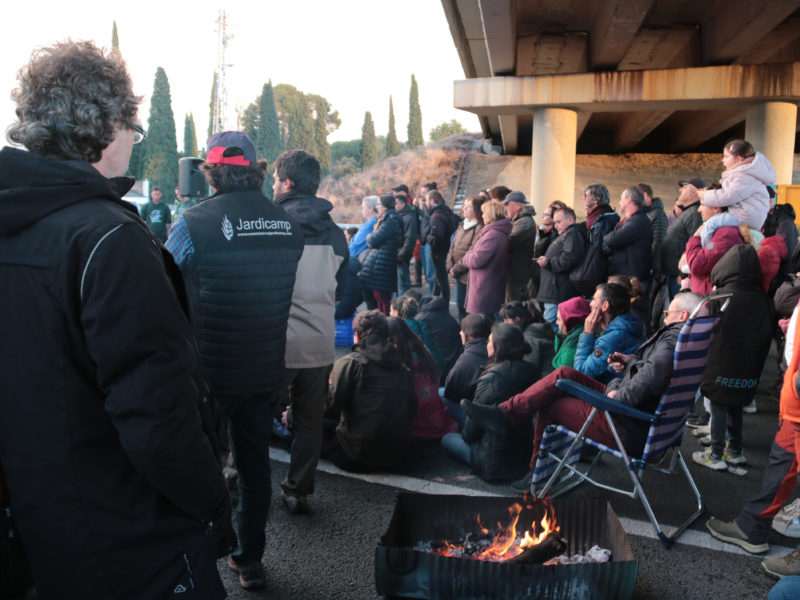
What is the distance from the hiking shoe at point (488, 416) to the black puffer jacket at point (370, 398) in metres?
0.48

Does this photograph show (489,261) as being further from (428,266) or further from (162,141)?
(162,141)

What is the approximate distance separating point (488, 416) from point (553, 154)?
11.9m

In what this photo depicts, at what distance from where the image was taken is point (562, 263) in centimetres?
709

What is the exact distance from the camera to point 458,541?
10.8ft

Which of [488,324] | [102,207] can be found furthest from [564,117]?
[102,207]

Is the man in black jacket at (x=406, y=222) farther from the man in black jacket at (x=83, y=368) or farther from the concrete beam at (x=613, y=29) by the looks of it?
the man in black jacket at (x=83, y=368)

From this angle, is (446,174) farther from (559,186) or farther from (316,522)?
(316,522)

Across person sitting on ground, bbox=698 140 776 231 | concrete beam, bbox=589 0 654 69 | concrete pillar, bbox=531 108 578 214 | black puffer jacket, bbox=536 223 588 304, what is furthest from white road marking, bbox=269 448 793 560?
concrete pillar, bbox=531 108 578 214

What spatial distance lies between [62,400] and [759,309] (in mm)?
4462

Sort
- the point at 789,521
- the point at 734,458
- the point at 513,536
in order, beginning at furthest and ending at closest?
the point at 734,458, the point at 789,521, the point at 513,536

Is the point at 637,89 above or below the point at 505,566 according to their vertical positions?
above

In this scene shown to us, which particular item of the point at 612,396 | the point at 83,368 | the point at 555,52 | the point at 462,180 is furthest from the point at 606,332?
the point at 462,180

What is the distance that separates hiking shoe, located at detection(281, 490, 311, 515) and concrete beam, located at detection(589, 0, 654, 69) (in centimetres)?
965

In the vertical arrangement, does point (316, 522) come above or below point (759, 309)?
below
